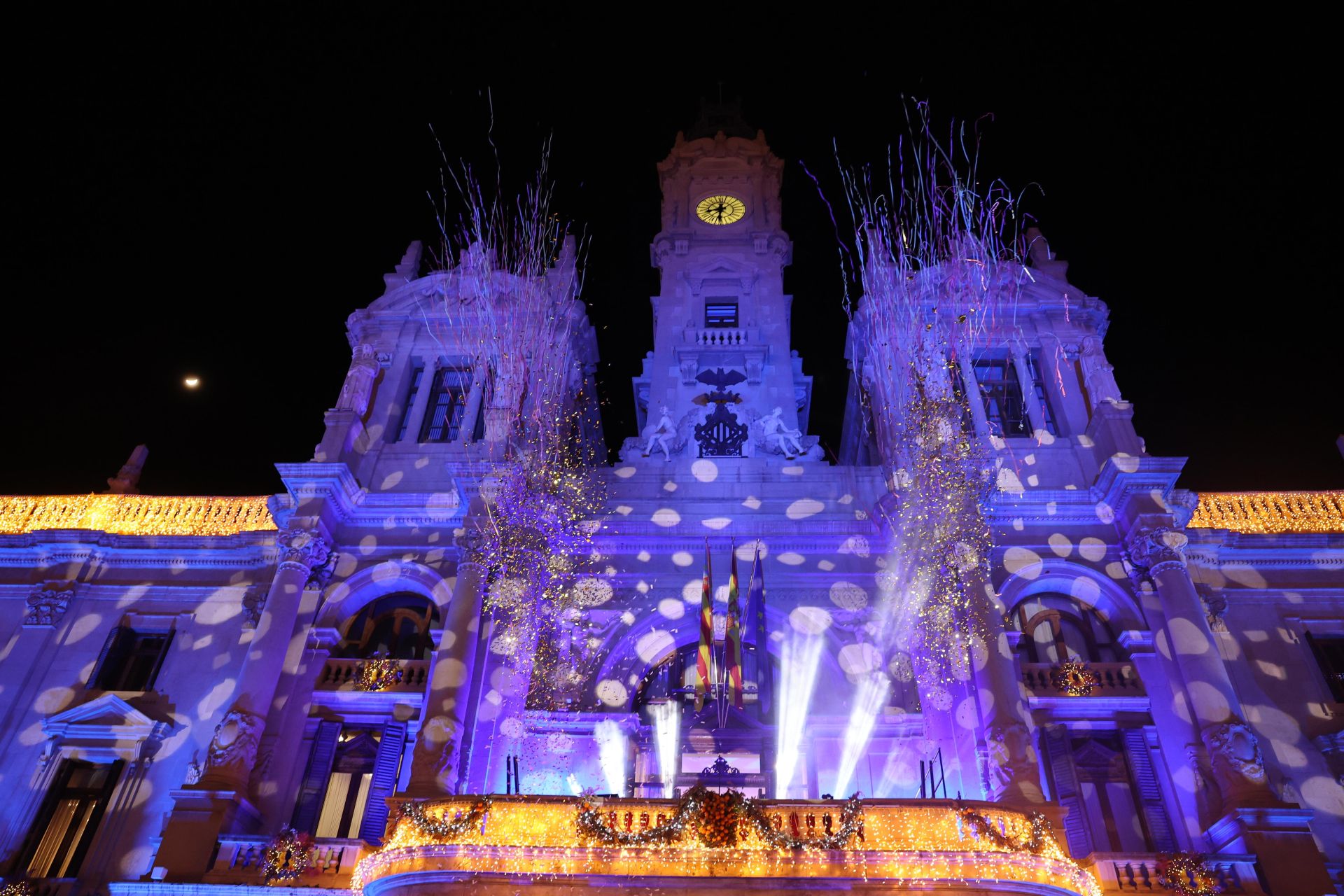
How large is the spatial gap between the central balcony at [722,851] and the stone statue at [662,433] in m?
13.7

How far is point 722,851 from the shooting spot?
1691cm

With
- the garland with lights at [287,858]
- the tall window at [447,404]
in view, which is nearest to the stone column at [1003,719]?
the garland with lights at [287,858]

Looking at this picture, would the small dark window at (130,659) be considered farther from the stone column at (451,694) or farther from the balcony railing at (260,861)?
the stone column at (451,694)

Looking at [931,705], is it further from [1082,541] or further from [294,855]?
[294,855]

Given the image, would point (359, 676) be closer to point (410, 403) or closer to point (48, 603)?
point (48, 603)

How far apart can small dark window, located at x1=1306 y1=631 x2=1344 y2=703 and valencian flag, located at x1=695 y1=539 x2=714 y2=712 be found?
1556cm

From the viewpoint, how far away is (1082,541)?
982 inches

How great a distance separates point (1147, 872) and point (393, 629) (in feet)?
61.3

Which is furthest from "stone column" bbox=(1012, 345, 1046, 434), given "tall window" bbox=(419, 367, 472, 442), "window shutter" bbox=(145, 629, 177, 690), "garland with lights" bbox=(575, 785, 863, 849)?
"window shutter" bbox=(145, 629, 177, 690)

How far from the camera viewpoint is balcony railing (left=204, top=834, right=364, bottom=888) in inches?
733

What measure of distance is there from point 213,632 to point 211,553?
9.16 feet

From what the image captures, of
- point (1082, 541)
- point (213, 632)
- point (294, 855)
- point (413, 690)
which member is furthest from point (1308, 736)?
point (213, 632)

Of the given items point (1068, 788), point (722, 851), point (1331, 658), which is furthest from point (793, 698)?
point (1331, 658)

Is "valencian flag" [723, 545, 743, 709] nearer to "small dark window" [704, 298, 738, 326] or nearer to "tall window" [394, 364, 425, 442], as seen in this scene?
"tall window" [394, 364, 425, 442]
